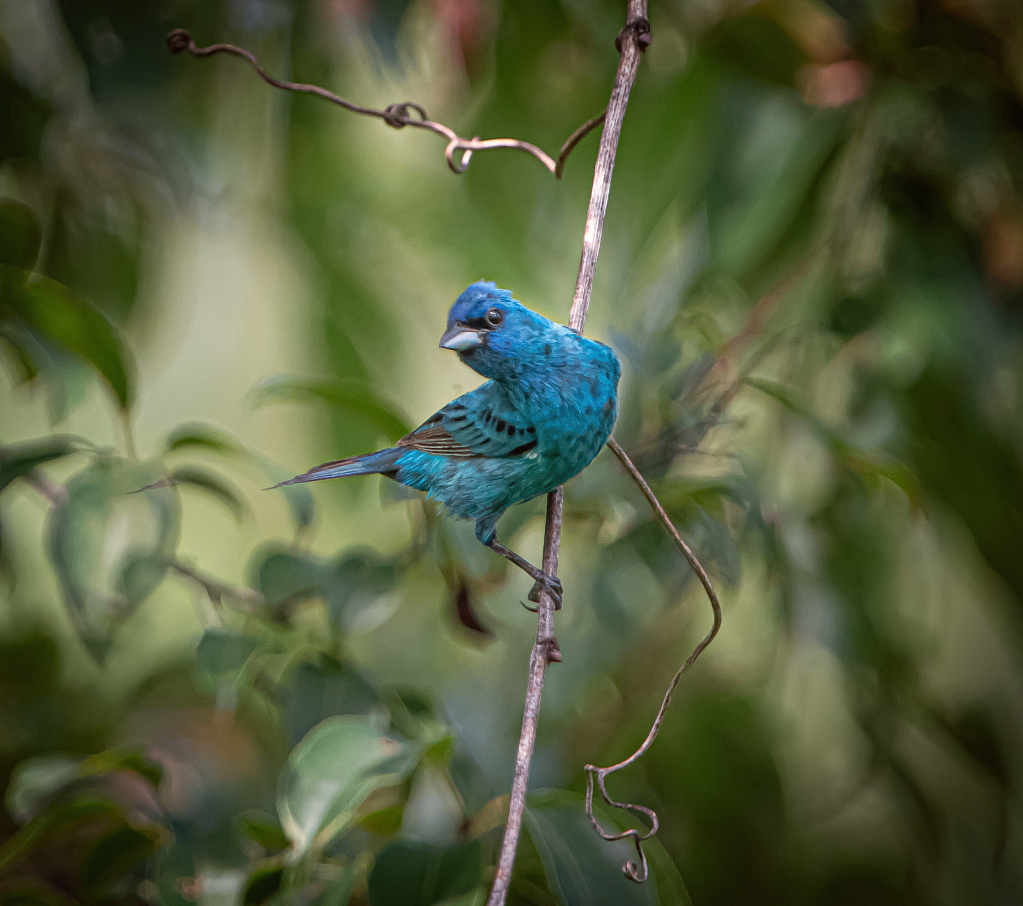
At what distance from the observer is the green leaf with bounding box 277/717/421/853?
44.8 inches

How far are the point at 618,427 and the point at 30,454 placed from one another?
1.34 meters

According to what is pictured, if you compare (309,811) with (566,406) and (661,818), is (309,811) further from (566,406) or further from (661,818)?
(661,818)

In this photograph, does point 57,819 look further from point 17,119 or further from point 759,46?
point 759,46

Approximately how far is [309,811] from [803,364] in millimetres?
1844

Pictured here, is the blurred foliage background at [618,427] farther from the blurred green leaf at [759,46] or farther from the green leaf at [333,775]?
the green leaf at [333,775]

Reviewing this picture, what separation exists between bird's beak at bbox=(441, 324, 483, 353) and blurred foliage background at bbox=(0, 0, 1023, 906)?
1.85 feet

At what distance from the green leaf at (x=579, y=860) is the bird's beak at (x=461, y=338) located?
0.79m

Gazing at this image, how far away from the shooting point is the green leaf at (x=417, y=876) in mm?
1308

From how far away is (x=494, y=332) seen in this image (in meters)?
1.26

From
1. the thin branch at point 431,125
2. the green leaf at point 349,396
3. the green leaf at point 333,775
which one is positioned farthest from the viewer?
the green leaf at point 349,396

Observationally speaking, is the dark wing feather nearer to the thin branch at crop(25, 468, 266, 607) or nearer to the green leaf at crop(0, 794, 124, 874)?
the thin branch at crop(25, 468, 266, 607)

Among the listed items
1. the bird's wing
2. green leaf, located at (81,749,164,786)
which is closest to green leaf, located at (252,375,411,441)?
the bird's wing

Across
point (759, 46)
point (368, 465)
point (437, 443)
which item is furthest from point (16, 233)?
point (759, 46)

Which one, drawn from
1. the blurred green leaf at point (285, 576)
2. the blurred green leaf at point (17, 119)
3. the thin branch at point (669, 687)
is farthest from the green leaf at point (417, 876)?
the blurred green leaf at point (17, 119)
